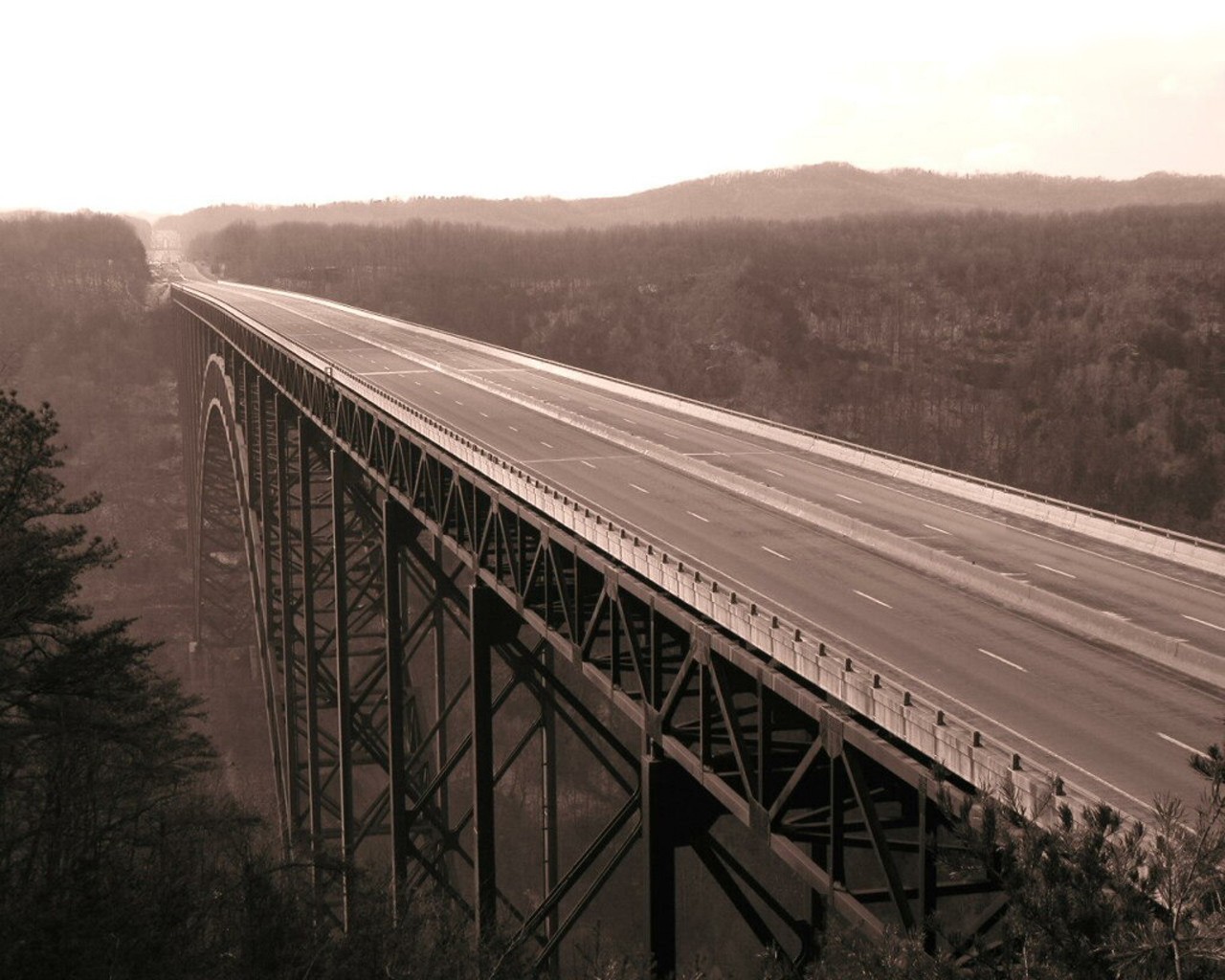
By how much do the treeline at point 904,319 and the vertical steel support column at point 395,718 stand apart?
8651cm

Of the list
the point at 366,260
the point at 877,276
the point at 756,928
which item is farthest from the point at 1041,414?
the point at 756,928

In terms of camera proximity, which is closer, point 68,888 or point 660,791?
point 68,888

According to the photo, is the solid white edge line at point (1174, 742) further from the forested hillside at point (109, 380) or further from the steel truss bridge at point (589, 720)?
the forested hillside at point (109, 380)

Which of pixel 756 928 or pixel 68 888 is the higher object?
pixel 68 888

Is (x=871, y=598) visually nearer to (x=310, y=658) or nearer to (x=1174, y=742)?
(x=1174, y=742)

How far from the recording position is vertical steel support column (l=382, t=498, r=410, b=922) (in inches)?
1025

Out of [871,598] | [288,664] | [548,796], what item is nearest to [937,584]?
[871,598]

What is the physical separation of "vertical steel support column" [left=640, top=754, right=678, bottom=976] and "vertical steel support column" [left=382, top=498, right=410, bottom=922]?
825 centimetres

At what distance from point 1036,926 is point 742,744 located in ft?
22.5

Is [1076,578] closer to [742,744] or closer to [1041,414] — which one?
[742,744]

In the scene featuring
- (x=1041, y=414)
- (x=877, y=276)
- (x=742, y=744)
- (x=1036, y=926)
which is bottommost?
(x=1041, y=414)

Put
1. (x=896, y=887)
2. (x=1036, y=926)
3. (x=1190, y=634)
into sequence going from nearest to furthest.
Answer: (x=1036, y=926) < (x=896, y=887) < (x=1190, y=634)

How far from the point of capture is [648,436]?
3734 cm

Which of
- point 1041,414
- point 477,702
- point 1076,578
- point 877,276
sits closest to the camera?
point 1076,578
